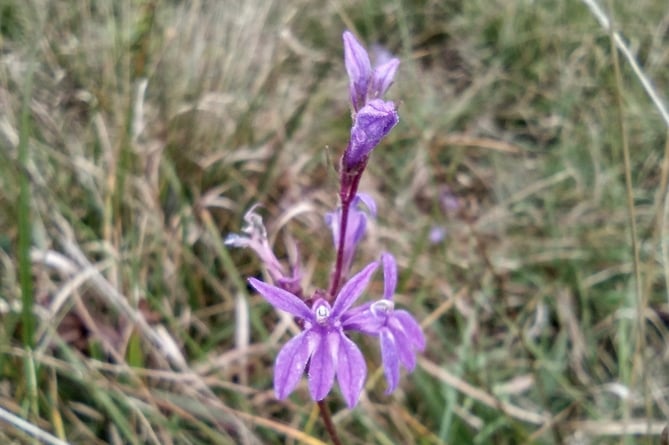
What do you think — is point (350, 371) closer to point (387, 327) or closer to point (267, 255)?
point (387, 327)

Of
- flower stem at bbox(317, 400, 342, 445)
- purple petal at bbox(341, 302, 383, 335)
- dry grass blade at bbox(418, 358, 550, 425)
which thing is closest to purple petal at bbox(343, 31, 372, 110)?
purple petal at bbox(341, 302, 383, 335)

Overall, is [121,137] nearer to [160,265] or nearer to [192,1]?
[160,265]

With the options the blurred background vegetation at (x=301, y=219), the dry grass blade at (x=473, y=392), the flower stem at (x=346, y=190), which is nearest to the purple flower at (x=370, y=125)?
the flower stem at (x=346, y=190)

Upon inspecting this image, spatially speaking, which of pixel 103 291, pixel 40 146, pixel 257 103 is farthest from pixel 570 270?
pixel 40 146

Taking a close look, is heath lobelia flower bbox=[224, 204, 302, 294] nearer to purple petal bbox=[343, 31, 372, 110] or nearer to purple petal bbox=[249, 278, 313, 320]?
purple petal bbox=[249, 278, 313, 320]

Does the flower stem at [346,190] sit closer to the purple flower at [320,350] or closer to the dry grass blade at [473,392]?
the purple flower at [320,350]

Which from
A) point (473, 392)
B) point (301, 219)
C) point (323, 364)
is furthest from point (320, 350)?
point (301, 219)
